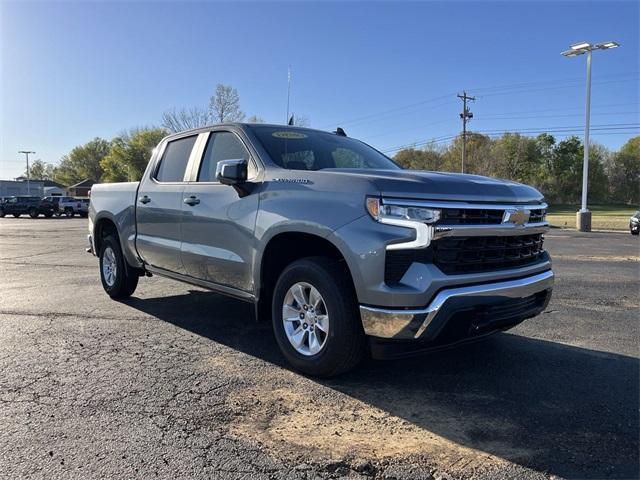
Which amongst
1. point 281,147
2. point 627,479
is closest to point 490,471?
point 627,479

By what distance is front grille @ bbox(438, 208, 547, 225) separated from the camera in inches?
133

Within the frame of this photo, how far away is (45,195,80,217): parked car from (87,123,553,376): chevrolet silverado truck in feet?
130

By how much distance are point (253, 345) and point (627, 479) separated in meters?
3.09

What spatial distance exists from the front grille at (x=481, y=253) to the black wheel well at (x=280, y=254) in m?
0.87

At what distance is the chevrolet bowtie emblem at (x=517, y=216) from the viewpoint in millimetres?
3707

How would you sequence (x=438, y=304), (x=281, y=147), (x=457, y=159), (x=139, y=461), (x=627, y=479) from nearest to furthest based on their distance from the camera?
(x=627, y=479), (x=139, y=461), (x=438, y=304), (x=281, y=147), (x=457, y=159)

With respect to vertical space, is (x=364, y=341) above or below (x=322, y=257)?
below

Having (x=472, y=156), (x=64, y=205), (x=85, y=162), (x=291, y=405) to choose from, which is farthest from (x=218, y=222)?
(x=85, y=162)

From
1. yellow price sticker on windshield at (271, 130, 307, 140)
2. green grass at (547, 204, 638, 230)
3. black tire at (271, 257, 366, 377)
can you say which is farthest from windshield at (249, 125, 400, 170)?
green grass at (547, 204, 638, 230)

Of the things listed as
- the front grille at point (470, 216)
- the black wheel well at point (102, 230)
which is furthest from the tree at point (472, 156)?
the front grille at point (470, 216)

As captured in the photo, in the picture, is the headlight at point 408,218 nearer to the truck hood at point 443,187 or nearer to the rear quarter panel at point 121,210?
the truck hood at point 443,187

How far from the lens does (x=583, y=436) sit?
3.01 metres

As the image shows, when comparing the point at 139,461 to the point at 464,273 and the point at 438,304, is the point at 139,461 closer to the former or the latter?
the point at 438,304

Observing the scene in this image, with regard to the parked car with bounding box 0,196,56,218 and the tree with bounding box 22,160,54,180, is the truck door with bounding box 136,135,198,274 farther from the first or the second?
the tree with bounding box 22,160,54,180
